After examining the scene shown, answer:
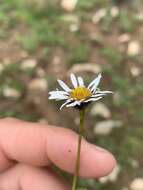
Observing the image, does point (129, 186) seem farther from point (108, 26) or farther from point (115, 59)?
point (108, 26)

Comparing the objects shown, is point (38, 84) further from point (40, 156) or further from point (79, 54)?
point (40, 156)

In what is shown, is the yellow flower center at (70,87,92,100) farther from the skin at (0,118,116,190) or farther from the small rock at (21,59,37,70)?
the small rock at (21,59,37,70)

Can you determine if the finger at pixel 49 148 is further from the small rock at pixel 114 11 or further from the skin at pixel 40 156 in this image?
the small rock at pixel 114 11

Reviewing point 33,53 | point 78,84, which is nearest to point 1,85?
point 33,53

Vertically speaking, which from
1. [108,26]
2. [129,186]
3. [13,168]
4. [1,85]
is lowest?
[129,186]

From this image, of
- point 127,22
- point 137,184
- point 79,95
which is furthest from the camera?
point 127,22

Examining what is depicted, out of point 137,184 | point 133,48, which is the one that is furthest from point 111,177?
point 133,48
